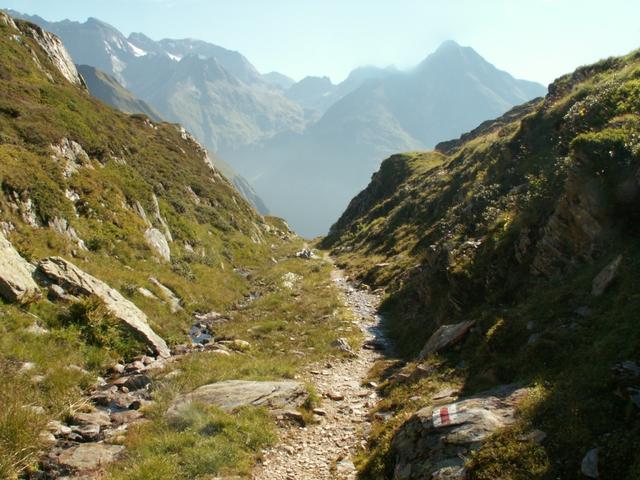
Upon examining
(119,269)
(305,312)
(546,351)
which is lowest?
(546,351)

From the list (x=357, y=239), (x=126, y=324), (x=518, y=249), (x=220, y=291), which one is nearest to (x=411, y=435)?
(x=518, y=249)

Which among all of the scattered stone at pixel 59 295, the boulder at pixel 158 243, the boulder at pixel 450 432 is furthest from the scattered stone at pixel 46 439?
the boulder at pixel 158 243

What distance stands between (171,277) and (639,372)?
2253cm

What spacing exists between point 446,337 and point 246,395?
22.4ft

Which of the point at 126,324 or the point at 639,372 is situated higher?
the point at 126,324

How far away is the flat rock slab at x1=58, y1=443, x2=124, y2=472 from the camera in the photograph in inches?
359

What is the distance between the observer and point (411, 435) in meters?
9.20

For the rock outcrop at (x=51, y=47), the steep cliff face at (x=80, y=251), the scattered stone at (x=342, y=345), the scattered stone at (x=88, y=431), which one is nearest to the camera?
the scattered stone at (x=88, y=431)

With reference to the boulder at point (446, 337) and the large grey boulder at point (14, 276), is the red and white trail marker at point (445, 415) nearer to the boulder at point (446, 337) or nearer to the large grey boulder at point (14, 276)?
the boulder at point (446, 337)

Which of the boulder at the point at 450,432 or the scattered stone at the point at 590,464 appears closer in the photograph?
the scattered stone at the point at 590,464

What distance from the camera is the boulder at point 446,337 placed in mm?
14406

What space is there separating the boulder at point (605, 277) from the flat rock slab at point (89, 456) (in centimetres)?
1167

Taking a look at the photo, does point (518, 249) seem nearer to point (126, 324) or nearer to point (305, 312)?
point (305, 312)

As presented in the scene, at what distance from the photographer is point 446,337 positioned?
1494 centimetres
